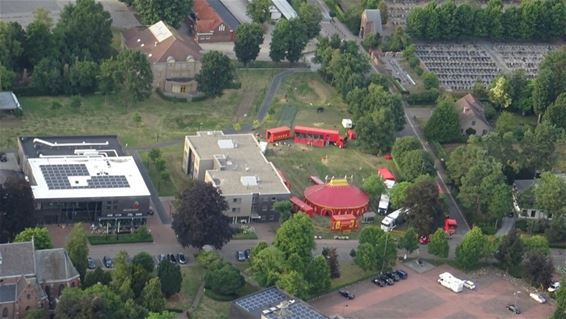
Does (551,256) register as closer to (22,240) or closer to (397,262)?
(397,262)

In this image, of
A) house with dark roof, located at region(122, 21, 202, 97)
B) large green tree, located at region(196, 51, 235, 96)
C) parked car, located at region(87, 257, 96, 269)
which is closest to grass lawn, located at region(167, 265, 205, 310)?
parked car, located at region(87, 257, 96, 269)

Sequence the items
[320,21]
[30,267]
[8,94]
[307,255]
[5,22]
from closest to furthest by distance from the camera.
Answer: [30,267], [307,255], [8,94], [5,22], [320,21]

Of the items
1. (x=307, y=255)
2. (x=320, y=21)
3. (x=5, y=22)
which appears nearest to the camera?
(x=307, y=255)

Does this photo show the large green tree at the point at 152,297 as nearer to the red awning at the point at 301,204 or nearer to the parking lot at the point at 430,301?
the parking lot at the point at 430,301

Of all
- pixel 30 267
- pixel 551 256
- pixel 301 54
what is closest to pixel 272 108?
pixel 301 54

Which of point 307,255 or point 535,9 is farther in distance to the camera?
point 535,9

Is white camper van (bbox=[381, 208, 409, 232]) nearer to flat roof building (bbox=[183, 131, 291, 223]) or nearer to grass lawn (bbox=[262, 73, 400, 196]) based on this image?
grass lawn (bbox=[262, 73, 400, 196])
